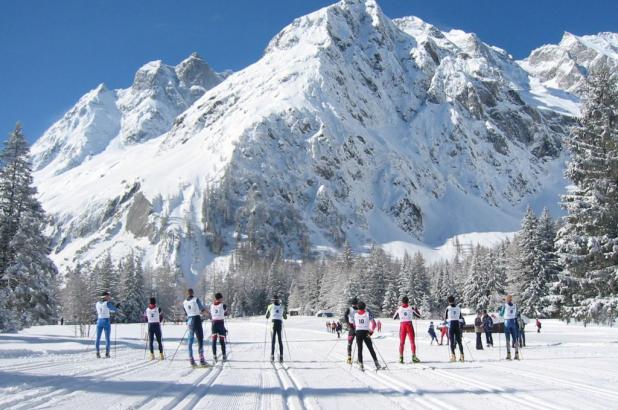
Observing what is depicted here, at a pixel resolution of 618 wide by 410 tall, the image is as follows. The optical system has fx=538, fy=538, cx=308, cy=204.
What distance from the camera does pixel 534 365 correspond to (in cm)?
1373

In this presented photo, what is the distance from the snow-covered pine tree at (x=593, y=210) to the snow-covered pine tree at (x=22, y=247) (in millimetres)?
27955

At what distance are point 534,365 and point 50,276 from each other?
94.2 ft

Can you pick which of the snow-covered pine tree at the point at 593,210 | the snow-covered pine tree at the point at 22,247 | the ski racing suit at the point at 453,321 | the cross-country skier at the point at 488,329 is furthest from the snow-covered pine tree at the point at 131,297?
the ski racing suit at the point at 453,321

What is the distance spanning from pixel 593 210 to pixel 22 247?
98.2ft

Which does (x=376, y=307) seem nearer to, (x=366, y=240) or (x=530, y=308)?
(x=530, y=308)

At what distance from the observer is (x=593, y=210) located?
2362 centimetres

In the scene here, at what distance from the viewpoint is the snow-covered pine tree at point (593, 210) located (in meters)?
23.2

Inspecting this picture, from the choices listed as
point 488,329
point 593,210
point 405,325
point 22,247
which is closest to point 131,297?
point 22,247

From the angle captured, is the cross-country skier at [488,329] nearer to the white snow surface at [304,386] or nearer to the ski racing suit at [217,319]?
the white snow surface at [304,386]

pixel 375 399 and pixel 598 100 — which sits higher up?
pixel 598 100

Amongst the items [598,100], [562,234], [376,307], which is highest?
[598,100]

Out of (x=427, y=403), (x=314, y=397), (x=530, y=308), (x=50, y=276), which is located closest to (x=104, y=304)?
(x=314, y=397)

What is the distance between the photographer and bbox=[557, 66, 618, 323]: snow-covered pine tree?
2319 centimetres

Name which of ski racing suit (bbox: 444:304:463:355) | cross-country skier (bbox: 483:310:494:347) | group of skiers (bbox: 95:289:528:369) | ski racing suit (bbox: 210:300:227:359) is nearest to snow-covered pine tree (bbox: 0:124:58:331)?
group of skiers (bbox: 95:289:528:369)
